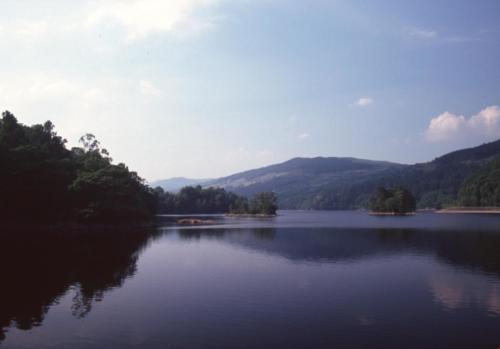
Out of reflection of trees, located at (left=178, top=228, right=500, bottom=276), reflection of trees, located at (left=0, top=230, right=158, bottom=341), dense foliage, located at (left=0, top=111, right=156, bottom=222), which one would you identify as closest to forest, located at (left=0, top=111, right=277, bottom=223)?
dense foliage, located at (left=0, top=111, right=156, bottom=222)

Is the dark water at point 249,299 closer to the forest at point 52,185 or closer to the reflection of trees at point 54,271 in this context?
the reflection of trees at point 54,271

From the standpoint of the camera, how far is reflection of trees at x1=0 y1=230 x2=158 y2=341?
41750 mm

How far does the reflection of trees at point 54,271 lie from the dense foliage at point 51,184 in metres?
16.6

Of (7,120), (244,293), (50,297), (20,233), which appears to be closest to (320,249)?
(244,293)

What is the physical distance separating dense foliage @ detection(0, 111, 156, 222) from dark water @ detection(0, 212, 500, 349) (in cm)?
4031

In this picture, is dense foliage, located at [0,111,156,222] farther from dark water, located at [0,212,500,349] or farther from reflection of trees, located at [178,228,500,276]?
reflection of trees, located at [178,228,500,276]

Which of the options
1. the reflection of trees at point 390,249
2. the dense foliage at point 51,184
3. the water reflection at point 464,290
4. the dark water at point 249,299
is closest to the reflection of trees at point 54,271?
the dark water at point 249,299

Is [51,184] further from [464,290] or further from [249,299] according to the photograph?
[464,290]

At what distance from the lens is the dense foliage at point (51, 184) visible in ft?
396

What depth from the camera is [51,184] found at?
427 ft

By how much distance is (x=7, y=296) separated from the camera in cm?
4612

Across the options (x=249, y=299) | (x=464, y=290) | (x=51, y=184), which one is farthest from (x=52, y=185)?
(x=464, y=290)

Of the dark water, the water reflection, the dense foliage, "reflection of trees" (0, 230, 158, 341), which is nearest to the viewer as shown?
the dark water

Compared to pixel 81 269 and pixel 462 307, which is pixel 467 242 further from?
pixel 81 269
